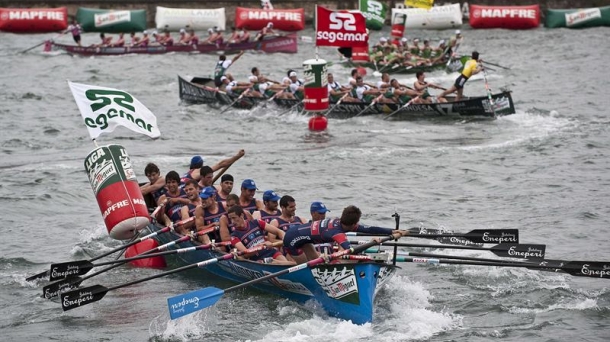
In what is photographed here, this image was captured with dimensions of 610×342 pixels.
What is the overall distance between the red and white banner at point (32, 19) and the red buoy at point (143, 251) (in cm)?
3919

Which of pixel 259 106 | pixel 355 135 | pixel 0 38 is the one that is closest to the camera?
pixel 355 135

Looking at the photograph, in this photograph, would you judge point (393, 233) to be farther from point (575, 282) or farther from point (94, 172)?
point (94, 172)

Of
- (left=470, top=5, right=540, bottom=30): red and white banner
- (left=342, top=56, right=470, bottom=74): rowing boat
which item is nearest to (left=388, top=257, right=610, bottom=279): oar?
(left=342, top=56, right=470, bottom=74): rowing boat

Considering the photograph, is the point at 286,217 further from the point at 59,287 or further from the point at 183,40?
the point at 183,40

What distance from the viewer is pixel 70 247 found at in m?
19.7

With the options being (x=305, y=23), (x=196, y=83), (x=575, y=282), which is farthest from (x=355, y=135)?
(x=305, y=23)

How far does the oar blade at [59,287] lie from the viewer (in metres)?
15.5

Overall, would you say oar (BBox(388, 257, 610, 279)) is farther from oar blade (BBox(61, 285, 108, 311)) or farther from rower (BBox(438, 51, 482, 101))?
rower (BBox(438, 51, 482, 101))

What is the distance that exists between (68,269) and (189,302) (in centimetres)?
365

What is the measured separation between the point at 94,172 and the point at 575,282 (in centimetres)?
827

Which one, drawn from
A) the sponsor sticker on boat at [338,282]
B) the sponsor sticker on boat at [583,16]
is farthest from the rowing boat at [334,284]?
the sponsor sticker on boat at [583,16]

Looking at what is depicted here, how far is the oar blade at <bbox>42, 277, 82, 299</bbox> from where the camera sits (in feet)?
51.0

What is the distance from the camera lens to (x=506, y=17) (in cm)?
5422

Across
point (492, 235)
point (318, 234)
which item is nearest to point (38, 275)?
point (318, 234)
